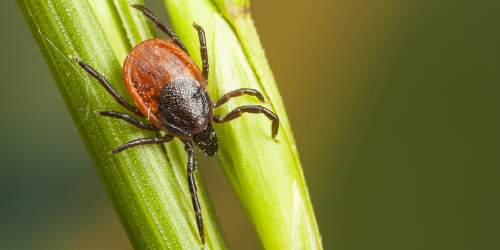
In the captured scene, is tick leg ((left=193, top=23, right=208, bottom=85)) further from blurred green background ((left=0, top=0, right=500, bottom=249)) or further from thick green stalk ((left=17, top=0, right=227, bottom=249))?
blurred green background ((left=0, top=0, right=500, bottom=249))

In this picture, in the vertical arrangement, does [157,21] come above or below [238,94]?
above

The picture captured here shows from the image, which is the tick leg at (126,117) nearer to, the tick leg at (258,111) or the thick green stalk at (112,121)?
the thick green stalk at (112,121)

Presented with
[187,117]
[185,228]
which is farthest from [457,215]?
[185,228]

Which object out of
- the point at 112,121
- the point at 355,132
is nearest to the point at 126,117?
the point at 112,121

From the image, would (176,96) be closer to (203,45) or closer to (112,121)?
(203,45)

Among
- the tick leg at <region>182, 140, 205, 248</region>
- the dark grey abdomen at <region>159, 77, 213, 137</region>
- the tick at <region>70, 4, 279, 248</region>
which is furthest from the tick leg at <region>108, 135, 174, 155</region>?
the dark grey abdomen at <region>159, 77, 213, 137</region>
